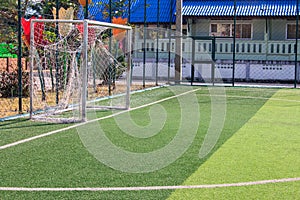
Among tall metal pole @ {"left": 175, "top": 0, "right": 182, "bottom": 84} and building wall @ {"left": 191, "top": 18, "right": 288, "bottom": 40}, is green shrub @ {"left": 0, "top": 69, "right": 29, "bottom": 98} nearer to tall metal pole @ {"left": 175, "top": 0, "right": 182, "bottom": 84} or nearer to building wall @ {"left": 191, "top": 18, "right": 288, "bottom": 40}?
tall metal pole @ {"left": 175, "top": 0, "right": 182, "bottom": 84}

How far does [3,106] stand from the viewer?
12258mm

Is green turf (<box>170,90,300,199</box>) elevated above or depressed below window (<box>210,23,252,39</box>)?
below

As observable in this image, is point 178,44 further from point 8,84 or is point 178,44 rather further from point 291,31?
point 8,84

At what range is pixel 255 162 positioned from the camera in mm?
6812

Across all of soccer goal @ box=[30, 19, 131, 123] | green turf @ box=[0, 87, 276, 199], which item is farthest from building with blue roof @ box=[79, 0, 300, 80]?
green turf @ box=[0, 87, 276, 199]

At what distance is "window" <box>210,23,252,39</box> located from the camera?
28.7 meters

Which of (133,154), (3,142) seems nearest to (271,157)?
(133,154)

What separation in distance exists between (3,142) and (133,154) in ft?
6.96

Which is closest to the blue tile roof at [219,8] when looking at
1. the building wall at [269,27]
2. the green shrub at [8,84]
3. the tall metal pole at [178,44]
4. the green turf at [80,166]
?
the building wall at [269,27]

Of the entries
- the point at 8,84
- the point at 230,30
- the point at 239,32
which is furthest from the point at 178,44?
the point at 8,84

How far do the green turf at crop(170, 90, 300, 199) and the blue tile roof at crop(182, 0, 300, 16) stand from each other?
1675cm

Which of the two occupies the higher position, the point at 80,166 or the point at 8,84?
the point at 8,84

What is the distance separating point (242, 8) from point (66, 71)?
16604 mm

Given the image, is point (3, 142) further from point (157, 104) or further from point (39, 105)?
point (157, 104)
